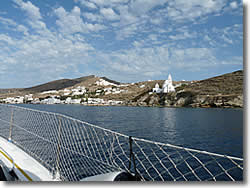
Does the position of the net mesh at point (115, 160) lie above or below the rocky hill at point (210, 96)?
below

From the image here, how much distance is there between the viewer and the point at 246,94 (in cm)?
293

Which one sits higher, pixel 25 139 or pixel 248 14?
pixel 248 14

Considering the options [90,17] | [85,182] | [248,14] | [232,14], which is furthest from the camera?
[90,17]

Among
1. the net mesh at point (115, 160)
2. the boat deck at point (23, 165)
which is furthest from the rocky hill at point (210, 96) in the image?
the boat deck at point (23, 165)

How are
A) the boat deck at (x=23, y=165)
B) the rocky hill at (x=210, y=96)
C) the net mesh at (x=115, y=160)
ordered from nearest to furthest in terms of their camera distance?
the net mesh at (x=115, y=160) → the boat deck at (x=23, y=165) → the rocky hill at (x=210, y=96)

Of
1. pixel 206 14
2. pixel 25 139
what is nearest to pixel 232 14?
pixel 206 14

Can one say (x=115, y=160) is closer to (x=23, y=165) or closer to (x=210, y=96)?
(x=23, y=165)

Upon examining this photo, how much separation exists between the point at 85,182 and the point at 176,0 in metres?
3.92

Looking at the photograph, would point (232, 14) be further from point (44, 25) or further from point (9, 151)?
point (9, 151)

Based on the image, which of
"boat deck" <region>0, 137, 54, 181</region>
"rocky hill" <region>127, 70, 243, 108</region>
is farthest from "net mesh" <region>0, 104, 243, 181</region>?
"rocky hill" <region>127, 70, 243, 108</region>

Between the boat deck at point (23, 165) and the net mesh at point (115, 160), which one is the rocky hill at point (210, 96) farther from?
the boat deck at point (23, 165)

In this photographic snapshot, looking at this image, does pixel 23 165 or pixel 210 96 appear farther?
pixel 210 96

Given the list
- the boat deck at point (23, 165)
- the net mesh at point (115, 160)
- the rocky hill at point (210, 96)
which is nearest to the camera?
the net mesh at point (115, 160)

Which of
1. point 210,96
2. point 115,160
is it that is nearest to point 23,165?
point 115,160
